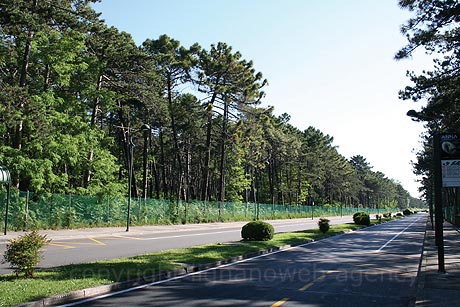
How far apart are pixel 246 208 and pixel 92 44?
3058 cm

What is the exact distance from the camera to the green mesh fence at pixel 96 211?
25.8m

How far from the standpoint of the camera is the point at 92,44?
3656 cm

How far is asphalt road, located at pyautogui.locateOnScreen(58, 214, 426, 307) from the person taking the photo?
27.0 feet

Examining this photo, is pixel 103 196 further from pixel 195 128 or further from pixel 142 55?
pixel 195 128

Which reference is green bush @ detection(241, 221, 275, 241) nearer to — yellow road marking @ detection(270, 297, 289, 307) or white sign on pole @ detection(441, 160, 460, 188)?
white sign on pole @ detection(441, 160, 460, 188)

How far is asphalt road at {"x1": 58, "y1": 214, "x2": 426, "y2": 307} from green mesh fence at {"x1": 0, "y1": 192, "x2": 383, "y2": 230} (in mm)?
16947

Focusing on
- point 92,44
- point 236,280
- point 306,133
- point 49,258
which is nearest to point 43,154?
point 92,44

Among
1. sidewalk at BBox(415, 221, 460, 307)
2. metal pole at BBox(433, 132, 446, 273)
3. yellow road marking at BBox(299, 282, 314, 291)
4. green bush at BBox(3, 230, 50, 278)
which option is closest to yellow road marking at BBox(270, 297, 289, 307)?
yellow road marking at BBox(299, 282, 314, 291)

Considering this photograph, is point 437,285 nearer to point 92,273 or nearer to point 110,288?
point 110,288

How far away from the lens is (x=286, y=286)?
982 centimetres

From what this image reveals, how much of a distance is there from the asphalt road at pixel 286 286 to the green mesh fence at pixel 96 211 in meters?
16.9

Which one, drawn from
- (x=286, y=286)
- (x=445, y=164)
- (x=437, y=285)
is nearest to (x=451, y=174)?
(x=445, y=164)

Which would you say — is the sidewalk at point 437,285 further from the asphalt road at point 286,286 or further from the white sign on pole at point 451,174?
the white sign on pole at point 451,174

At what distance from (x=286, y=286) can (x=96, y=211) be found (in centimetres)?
2463
